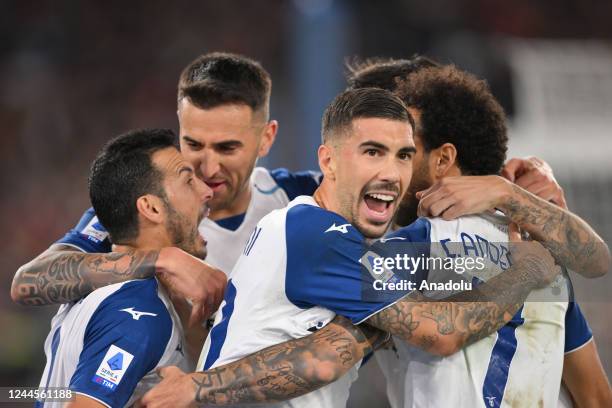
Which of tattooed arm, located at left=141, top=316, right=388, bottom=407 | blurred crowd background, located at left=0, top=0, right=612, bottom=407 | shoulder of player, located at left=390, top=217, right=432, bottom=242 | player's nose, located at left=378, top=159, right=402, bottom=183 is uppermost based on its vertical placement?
blurred crowd background, located at left=0, top=0, right=612, bottom=407

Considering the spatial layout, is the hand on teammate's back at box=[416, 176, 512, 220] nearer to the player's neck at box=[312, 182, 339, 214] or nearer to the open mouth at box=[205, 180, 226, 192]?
the player's neck at box=[312, 182, 339, 214]

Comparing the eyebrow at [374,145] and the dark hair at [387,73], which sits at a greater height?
the dark hair at [387,73]

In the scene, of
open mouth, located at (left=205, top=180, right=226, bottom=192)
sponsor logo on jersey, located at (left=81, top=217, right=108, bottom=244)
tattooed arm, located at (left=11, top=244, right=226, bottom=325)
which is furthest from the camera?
open mouth, located at (left=205, top=180, right=226, bottom=192)

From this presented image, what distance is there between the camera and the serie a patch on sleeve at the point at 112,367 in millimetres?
3543

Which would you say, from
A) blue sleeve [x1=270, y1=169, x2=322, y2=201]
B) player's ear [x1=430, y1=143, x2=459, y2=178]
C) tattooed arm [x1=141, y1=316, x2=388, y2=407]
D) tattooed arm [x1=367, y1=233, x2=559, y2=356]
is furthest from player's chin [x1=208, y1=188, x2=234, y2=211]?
tattooed arm [x1=367, y1=233, x2=559, y2=356]

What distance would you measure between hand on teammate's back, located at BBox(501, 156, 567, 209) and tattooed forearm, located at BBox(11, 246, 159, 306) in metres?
1.92

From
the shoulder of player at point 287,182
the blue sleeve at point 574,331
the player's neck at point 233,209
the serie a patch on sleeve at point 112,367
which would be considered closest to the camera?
the serie a patch on sleeve at point 112,367

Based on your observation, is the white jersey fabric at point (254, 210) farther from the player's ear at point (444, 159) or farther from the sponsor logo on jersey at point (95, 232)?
the player's ear at point (444, 159)

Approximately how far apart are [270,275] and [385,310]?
50 centimetres

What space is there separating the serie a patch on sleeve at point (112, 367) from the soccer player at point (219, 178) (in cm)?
51

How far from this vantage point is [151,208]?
4082 mm

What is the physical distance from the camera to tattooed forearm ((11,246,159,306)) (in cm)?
389

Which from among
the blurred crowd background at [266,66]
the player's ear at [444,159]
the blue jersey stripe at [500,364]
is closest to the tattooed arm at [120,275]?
the player's ear at [444,159]

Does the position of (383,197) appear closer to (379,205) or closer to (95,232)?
(379,205)
